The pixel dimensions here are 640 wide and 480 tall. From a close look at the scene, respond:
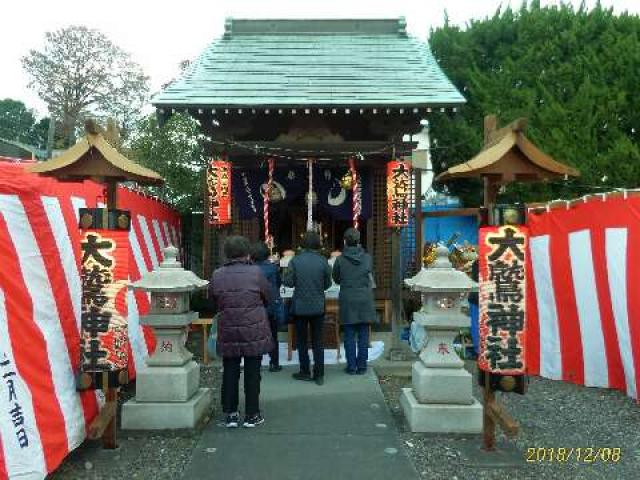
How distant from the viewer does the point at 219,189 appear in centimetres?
829

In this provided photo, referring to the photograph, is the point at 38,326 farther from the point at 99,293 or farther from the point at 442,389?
the point at 442,389

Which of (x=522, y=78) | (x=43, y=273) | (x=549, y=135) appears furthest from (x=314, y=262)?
(x=522, y=78)

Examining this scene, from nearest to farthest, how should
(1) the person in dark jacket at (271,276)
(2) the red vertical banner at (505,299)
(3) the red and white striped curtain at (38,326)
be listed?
(3) the red and white striped curtain at (38,326) → (2) the red vertical banner at (505,299) → (1) the person in dark jacket at (271,276)

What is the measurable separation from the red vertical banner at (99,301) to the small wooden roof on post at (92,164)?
387mm

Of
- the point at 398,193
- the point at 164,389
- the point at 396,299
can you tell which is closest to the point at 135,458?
the point at 164,389

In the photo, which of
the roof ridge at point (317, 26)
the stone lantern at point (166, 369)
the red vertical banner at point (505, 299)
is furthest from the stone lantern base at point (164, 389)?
the roof ridge at point (317, 26)

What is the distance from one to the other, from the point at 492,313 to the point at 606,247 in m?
2.65

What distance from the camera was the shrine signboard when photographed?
442 cm

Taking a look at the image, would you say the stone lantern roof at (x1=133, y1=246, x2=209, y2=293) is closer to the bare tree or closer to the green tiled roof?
the green tiled roof

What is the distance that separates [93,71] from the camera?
76.5ft

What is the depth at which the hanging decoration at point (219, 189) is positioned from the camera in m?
8.27

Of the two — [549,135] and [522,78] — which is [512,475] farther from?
[522,78]

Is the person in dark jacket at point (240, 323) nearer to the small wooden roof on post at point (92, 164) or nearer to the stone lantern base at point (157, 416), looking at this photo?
the stone lantern base at point (157, 416)

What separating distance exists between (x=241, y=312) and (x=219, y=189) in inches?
151
